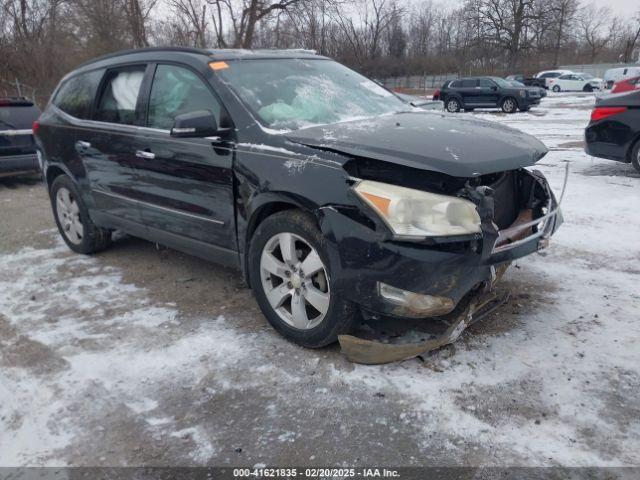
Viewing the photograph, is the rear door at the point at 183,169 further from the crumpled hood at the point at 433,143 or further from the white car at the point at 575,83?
the white car at the point at 575,83

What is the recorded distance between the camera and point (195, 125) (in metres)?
3.20

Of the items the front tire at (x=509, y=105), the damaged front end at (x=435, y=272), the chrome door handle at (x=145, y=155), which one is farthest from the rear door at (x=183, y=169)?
the front tire at (x=509, y=105)

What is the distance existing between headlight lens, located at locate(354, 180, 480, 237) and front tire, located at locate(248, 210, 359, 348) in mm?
431

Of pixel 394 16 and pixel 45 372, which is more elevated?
pixel 394 16

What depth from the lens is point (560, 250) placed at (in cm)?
468

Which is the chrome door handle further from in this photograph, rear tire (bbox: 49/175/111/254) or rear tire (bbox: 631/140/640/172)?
rear tire (bbox: 631/140/640/172)

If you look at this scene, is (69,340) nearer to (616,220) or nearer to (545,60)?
(616,220)

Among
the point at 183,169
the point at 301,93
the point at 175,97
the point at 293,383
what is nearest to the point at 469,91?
the point at 301,93

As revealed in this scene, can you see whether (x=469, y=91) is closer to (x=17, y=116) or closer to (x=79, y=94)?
(x=17, y=116)

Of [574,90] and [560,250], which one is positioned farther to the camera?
[574,90]

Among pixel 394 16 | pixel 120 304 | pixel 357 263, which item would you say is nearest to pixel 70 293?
pixel 120 304

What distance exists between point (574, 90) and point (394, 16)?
94.5 ft

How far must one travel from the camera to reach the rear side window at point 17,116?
8.12 m

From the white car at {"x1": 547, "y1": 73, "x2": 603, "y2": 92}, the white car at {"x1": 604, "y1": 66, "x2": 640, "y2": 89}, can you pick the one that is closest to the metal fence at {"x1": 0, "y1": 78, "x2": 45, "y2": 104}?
the white car at {"x1": 547, "y1": 73, "x2": 603, "y2": 92}
